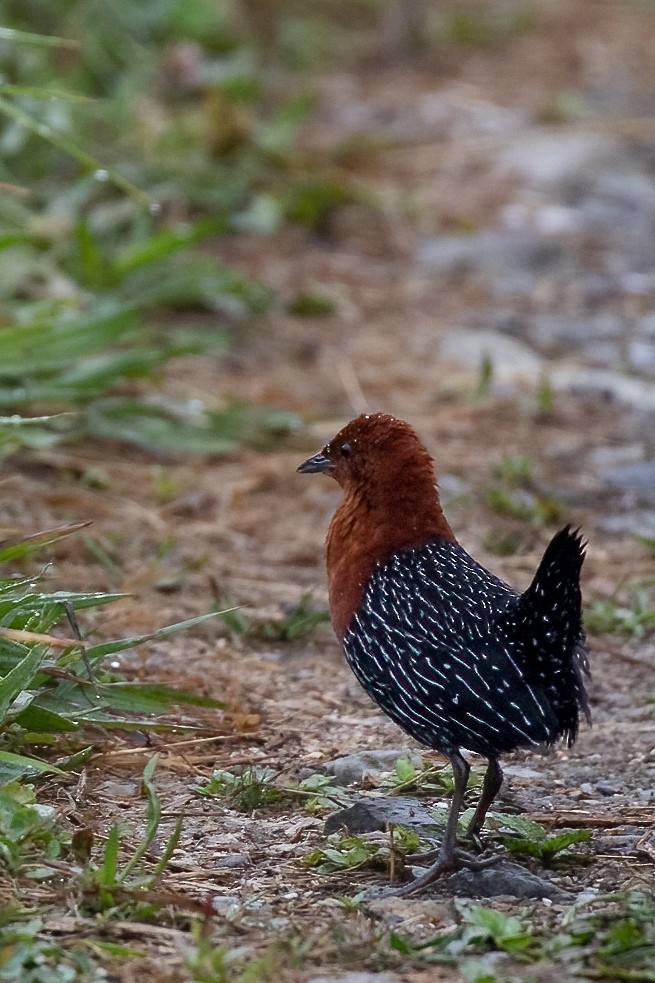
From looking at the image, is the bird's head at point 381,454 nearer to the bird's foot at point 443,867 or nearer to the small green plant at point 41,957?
the bird's foot at point 443,867

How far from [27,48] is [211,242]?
140cm

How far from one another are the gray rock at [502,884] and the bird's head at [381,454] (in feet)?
3.33

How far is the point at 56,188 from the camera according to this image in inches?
290

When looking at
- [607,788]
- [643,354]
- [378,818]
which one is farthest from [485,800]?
[643,354]

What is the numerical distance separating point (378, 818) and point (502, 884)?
0.36 metres

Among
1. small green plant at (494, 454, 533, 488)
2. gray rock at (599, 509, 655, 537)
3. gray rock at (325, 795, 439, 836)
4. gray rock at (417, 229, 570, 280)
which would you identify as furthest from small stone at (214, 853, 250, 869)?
gray rock at (417, 229, 570, 280)

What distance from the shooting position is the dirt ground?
3.11 m

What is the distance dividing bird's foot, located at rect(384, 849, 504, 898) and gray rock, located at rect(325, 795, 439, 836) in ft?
0.53

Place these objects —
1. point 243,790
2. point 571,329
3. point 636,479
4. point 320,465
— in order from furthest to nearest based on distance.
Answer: point 571,329, point 636,479, point 320,465, point 243,790

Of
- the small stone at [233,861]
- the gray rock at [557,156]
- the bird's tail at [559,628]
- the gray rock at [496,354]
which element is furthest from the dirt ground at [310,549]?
the bird's tail at [559,628]

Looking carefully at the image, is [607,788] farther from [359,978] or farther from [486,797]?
[359,978]

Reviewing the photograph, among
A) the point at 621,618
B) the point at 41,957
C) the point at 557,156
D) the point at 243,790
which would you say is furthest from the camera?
the point at 557,156

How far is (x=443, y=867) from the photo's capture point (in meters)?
3.13

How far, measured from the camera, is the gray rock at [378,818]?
10.9 ft
